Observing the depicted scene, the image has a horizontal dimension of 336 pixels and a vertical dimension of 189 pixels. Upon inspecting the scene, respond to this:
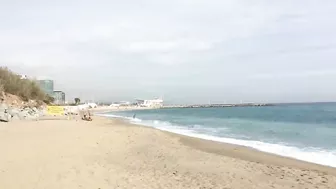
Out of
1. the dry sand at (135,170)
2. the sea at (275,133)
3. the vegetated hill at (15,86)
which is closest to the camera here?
the dry sand at (135,170)

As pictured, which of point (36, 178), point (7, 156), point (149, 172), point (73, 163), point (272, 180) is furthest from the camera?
point (7, 156)

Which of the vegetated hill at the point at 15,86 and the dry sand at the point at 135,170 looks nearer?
the dry sand at the point at 135,170

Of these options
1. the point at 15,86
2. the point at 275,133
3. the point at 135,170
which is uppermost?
the point at 15,86

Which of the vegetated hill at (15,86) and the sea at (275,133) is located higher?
the vegetated hill at (15,86)

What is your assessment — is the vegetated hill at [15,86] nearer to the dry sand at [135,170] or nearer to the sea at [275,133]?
the sea at [275,133]

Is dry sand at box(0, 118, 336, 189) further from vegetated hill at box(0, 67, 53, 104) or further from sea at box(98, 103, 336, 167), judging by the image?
vegetated hill at box(0, 67, 53, 104)

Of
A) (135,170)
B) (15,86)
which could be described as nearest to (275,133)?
(135,170)

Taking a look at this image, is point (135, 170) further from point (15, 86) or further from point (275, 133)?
point (15, 86)

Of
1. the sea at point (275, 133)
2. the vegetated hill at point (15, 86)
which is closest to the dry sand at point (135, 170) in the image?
the sea at point (275, 133)

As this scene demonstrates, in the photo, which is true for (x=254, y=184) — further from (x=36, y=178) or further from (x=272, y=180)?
(x=36, y=178)

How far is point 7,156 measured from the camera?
34.2 feet

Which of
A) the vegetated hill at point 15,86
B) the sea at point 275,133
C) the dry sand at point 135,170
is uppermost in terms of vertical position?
the vegetated hill at point 15,86

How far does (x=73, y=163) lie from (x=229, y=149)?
8198 millimetres

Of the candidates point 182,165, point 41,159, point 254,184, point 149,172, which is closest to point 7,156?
point 41,159
